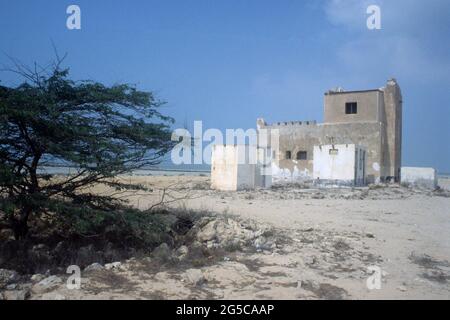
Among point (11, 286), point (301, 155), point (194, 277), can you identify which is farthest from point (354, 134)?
point (11, 286)

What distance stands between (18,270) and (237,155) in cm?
1651

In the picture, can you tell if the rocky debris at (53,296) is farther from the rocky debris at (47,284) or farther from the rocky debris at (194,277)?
the rocky debris at (194,277)

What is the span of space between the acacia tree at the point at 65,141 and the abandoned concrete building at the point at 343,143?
15.0 meters

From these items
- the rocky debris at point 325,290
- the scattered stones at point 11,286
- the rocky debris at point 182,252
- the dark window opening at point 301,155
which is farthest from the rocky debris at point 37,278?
the dark window opening at point 301,155

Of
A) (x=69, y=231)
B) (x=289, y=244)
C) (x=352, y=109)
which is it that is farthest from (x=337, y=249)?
(x=352, y=109)

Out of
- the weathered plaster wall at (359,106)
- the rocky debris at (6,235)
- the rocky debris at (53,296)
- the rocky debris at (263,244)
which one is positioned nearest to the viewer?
the rocky debris at (53,296)

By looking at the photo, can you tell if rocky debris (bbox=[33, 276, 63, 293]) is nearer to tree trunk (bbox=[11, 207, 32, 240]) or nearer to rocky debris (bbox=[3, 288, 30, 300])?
rocky debris (bbox=[3, 288, 30, 300])

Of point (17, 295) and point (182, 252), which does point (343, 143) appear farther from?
point (17, 295)

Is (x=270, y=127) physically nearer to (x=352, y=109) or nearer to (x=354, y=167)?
(x=352, y=109)

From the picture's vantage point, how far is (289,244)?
23.9ft

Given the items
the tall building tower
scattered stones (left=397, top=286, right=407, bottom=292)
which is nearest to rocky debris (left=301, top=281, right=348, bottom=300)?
scattered stones (left=397, top=286, right=407, bottom=292)

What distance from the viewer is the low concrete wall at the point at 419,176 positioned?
2993 cm

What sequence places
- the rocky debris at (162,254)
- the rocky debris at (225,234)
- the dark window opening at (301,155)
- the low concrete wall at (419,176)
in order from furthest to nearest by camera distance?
the dark window opening at (301,155) < the low concrete wall at (419,176) < the rocky debris at (225,234) < the rocky debris at (162,254)

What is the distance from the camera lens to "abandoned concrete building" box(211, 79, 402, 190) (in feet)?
81.2
